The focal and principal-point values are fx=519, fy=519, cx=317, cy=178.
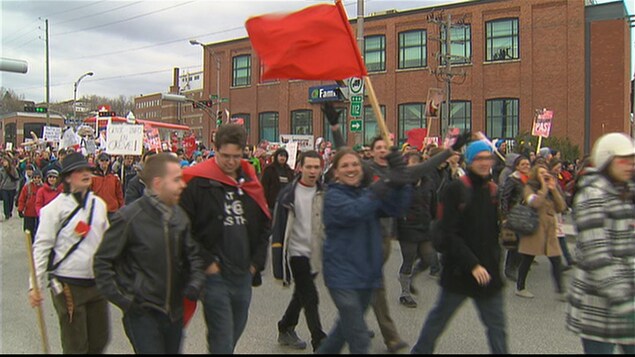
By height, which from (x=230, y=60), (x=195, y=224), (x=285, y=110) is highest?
(x=230, y=60)

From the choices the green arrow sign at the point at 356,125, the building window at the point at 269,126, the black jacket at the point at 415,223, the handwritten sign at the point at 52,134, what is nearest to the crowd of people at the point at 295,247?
the black jacket at the point at 415,223

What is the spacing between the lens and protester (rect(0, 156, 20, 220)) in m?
15.1

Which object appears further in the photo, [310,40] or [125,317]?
[310,40]

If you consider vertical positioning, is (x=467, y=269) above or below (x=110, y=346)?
above

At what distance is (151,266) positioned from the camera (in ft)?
10.00

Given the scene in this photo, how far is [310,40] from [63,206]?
2421 mm

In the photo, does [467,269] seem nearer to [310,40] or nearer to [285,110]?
[310,40]

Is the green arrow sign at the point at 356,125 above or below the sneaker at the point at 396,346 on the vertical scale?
above

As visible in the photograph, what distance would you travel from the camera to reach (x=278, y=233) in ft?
15.1

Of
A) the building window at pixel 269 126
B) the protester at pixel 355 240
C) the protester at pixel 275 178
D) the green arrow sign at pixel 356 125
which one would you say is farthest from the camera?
the building window at pixel 269 126

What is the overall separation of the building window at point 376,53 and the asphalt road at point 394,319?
31.8 m

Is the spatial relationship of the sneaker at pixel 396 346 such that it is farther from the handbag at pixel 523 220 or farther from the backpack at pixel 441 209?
the handbag at pixel 523 220

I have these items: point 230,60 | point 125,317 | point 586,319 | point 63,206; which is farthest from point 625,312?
point 230,60

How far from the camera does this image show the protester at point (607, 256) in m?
3.22
